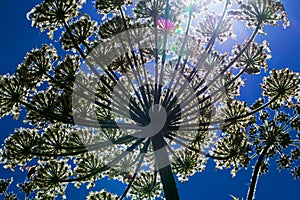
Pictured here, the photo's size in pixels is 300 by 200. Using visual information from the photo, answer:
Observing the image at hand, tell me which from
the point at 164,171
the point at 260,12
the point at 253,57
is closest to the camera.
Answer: the point at 164,171

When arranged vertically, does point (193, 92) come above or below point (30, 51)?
below

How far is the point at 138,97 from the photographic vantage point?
971 centimetres

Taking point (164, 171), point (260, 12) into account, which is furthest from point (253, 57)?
point (164, 171)

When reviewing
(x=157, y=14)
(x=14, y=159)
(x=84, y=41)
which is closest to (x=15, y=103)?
(x=14, y=159)

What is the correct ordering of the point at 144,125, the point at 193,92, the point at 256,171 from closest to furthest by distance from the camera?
the point at 256,171, the point at 144,125, the point at 193,92

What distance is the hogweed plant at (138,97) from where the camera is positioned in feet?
31.5

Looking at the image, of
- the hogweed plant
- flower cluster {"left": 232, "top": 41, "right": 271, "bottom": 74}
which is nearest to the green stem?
the hogweed plant

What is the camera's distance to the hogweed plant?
9.60 meters

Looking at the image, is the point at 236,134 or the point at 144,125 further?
the point at 236,134

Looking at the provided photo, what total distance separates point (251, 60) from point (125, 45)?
336 cm

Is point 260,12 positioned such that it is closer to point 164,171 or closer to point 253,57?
point 253,57

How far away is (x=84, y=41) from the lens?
10.5 m

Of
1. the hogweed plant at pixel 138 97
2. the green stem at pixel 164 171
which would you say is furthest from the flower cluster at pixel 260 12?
the green stem at pixel 164 171

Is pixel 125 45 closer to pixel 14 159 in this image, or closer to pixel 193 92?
pixel 193 92
